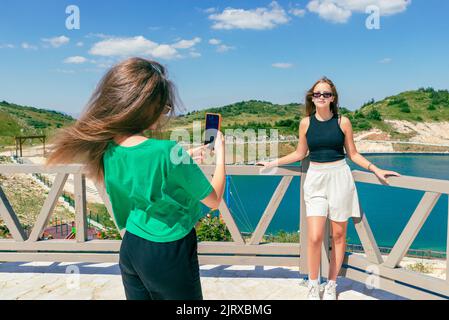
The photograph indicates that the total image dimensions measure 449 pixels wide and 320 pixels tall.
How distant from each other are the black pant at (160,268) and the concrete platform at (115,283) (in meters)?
1.76

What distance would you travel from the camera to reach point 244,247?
10.7 feet

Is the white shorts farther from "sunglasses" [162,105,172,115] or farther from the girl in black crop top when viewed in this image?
"sunglasses" [162,105,172,115]

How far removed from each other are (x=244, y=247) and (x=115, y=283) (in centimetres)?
109

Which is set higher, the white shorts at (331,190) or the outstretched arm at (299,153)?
the outstretched arm at (299,153)

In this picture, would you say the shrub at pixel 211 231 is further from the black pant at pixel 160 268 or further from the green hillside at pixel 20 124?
the green hillside at pixel 20 124

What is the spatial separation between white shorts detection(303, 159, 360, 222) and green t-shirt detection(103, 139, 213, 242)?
4.90 feet

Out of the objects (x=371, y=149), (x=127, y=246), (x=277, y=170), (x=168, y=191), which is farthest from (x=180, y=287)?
(x=371, y=149)

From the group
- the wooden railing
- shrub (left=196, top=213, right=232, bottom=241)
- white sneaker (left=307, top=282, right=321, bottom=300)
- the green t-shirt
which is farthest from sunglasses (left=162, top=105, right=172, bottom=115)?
shrub (left=196, top=213, right=232, bottom=241)

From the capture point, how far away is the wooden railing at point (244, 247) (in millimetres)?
2811

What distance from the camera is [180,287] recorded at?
1285 millimetres

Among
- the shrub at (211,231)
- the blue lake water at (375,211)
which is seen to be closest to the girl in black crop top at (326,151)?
the shrub at (211,231)

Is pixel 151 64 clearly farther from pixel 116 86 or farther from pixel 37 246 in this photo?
pixel 37 246

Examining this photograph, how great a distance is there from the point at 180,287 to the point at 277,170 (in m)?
1.85
